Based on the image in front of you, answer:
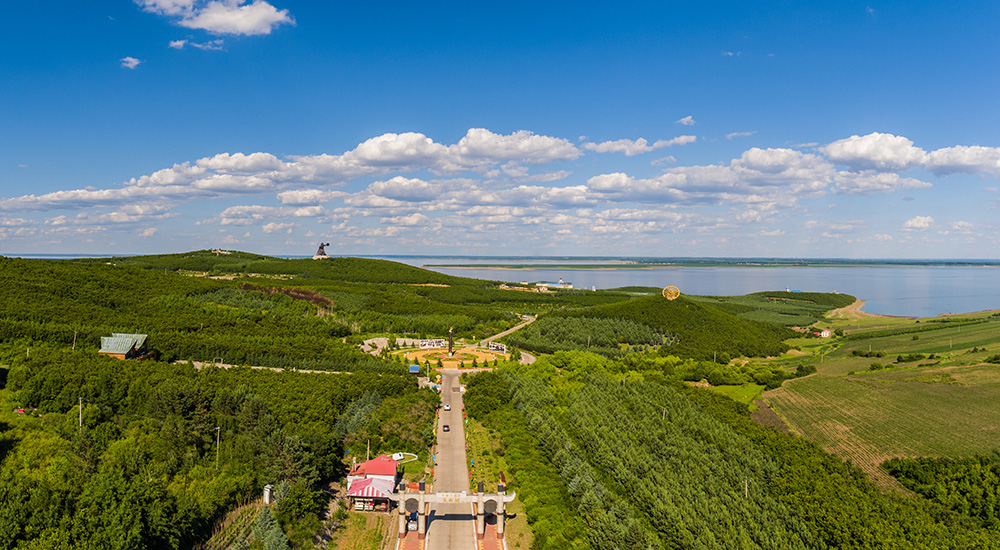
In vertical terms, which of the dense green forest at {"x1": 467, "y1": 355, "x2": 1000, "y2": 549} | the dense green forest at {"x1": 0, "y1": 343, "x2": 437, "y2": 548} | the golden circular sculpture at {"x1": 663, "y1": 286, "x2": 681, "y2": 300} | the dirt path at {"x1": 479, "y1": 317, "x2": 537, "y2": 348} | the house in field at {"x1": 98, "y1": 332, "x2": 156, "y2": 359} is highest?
the golden circular sculpture at {"x1": 663, "y1": 286, "x2": 681, "y2": 300}

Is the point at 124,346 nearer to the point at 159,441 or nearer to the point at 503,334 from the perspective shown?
the point at 159,441

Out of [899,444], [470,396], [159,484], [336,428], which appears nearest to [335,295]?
[470,396]

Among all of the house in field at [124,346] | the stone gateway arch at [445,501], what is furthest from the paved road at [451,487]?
the house in field at [124,346]

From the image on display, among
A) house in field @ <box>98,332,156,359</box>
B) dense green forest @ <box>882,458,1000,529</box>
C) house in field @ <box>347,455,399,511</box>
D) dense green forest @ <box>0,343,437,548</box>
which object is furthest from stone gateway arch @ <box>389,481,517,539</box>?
house in field @ <box>98,332,156,359</box>

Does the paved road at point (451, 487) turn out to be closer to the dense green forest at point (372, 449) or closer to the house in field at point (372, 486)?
the dense green forest at point (372, 449)

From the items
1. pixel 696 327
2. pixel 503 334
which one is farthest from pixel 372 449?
pixel 696 327

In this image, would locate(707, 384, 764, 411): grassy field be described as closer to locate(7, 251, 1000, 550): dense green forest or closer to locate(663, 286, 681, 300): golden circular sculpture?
locate(7, 251, 1000, 550): dense green forest

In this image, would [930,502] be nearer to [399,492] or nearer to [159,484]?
[399,492]
